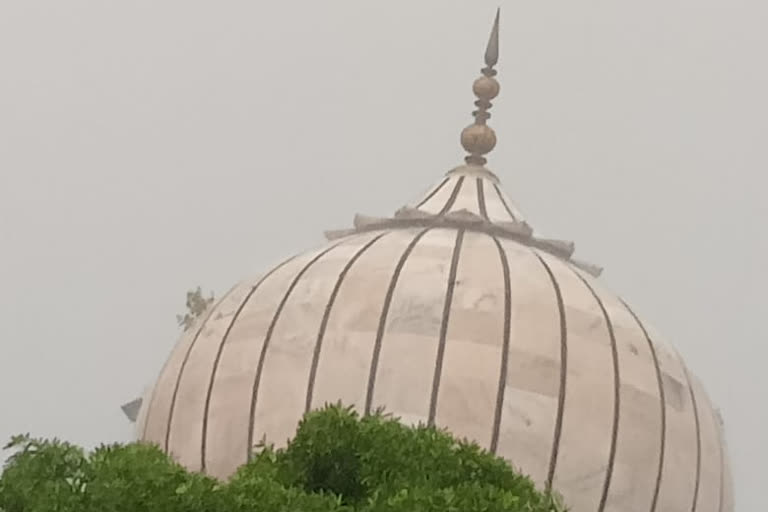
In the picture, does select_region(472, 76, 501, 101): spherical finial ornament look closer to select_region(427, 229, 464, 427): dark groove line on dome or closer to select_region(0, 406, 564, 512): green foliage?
select_region(427, 229, 464, 427): dark groove line on dome

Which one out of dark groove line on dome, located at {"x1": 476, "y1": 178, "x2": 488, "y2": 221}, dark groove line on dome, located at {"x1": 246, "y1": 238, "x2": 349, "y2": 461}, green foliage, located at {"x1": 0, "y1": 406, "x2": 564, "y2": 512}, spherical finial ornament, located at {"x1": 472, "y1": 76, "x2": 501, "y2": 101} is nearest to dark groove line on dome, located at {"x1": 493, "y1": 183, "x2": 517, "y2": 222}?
dark groove line on dome, located at {"x1": 476, "y1": 178, "x2": 488, "y2": 221}

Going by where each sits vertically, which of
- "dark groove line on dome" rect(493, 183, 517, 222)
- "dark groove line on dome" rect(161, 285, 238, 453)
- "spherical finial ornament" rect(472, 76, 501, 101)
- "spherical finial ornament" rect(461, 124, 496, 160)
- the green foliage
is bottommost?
the green foliage

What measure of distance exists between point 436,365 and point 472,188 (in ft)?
1.17

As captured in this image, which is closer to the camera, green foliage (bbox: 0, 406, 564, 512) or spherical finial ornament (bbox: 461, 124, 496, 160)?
green foliage (bbox: 0, 406, 564, 512)

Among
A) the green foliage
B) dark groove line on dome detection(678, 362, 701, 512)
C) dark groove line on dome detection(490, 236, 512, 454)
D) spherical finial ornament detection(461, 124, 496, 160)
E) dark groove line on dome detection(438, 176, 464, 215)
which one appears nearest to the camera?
the green foliage

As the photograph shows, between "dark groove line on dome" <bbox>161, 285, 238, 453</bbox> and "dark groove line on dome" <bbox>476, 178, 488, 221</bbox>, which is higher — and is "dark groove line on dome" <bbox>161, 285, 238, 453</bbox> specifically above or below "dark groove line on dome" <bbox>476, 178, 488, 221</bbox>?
below

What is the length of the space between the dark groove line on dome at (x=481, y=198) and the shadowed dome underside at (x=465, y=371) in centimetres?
9

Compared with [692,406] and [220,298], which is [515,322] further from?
[220,298]

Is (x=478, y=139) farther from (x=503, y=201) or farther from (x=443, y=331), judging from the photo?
(x=443, y=331)

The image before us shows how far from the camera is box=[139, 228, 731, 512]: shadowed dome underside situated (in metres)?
1.37

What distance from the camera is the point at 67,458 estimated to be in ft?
Result: 2.56

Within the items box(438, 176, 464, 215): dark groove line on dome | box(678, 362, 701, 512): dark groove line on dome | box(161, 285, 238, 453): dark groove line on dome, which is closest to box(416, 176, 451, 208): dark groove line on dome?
box(438, 176, 464, 215): dark groove line on dome

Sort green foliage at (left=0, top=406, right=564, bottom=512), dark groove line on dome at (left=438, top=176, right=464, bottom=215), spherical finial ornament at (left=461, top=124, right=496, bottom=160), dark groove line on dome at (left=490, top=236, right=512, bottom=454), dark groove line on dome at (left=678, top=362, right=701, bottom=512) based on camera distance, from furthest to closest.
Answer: spherical finial ornament at (left=461, top=124, right=496, bottom=160) → dark groove line on dome at (left=438, top=176, right=464, bottom=215) → dark groove line on dome at (left=678, top=362, right=701, bottom=512) → dark groove line on dome at (left=490, top=236, right=512, bottom=454) → green foliage at (left=0, top=406, right=564, bottom=512)

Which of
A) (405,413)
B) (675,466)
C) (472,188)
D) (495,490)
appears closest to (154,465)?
(495,490)
